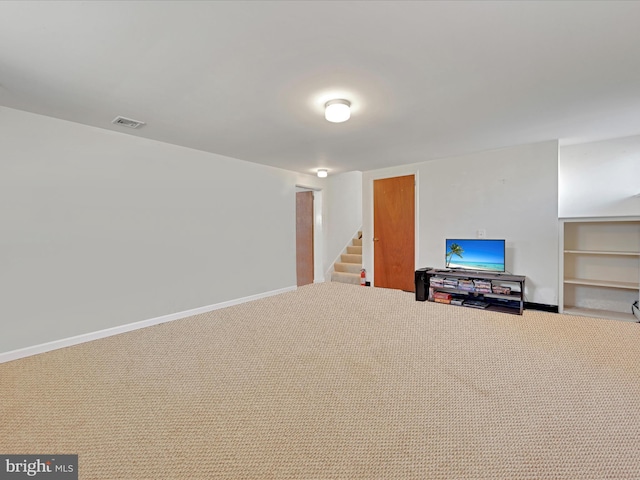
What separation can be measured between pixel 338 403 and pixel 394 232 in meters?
3.96

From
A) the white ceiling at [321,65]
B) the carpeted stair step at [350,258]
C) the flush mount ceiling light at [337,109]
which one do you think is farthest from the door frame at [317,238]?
the flush mount ceiling light at [337,109]

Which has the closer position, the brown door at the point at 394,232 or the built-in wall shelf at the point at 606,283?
the built-in wall shelf at the point at 606,283

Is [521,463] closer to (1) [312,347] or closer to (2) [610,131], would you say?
(1) [312,347]

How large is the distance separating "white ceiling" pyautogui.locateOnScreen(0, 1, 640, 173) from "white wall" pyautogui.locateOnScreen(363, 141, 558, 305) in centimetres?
85

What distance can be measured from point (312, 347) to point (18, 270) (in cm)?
272

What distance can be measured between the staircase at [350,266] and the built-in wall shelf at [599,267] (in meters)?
3.32

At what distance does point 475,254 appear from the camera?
4348 mm

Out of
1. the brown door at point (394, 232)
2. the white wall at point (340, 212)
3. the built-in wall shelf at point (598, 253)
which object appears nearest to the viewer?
the built-in wall shelf at point (598, 253)

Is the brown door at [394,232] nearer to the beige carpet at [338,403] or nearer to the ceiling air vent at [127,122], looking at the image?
the beige carpet at [338,403]

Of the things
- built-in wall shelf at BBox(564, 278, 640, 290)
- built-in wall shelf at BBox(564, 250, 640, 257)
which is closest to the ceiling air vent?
built-in wall shelf at BBox(564, 250, 640, 257)

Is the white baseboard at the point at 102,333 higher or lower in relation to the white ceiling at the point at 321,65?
lower

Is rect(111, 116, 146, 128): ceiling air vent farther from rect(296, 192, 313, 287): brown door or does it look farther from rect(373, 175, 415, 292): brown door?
rect(373, 175, 415, 292): brown door

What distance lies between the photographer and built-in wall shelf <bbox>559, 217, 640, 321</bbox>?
3.66 metres

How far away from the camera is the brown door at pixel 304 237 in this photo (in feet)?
20.3
